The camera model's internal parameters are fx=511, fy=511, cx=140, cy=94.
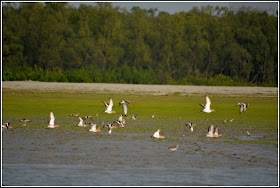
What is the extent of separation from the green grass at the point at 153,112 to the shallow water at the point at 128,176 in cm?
507

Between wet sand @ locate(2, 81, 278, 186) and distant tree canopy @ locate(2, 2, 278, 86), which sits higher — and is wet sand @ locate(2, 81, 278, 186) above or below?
below

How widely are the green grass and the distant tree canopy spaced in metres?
17.9

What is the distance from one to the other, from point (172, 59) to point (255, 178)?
5214cm

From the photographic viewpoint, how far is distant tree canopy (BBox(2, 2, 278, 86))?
56.5 m

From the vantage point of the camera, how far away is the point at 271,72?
184 feet

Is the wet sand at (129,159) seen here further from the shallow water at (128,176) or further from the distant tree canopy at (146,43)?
the distant tree canopy at (146,43)

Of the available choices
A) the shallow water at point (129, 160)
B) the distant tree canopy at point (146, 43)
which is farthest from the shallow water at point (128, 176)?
the distant tree canopy at point (146, 43)

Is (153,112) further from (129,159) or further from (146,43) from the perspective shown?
(146,43)

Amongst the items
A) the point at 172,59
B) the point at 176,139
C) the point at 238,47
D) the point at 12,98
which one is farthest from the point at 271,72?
the point at 176,139

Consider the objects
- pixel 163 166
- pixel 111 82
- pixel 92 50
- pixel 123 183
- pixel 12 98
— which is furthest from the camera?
pixel 92 50

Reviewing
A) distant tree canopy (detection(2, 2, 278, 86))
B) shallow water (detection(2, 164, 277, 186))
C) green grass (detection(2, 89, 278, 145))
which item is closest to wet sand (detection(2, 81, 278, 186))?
shallow water (detection(2, 164, 277, 186))

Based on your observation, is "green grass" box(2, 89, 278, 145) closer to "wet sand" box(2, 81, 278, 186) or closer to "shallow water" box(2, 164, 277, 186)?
"wet sand" box(2, 81, 278, 186)

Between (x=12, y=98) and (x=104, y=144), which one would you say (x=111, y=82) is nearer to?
(x=12, y=98)

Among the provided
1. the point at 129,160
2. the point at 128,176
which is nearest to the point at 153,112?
the point at 129,160
